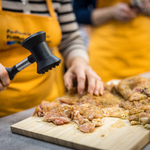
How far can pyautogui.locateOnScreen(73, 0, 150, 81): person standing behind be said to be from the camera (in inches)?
130

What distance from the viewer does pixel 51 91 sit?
2.28m

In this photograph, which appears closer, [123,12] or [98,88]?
[98,88]

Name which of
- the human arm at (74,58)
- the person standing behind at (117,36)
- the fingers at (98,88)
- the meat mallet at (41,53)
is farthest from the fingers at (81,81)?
the person standing behind at (117,36)

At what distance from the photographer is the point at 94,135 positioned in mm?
1214

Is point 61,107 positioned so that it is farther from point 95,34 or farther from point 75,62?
point 95,34

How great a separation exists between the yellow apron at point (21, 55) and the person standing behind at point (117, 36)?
1460 mm

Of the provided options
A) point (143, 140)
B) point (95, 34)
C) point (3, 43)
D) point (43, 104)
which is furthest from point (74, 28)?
point (143, 140)

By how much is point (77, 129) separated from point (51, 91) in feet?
3.33

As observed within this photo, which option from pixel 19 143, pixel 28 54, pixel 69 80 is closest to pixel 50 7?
pixel 28 54

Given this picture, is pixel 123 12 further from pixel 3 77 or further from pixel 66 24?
pixel 3 77

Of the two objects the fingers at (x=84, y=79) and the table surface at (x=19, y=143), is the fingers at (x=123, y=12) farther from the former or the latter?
the table surface at (x=19, y=143)

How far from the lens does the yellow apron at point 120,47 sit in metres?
3.35

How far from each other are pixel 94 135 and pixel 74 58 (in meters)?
1.08

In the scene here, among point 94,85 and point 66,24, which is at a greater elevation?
point 66,24
